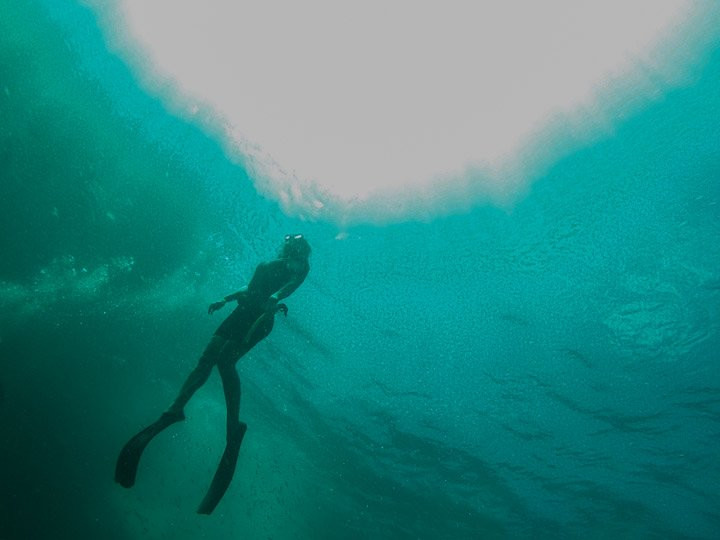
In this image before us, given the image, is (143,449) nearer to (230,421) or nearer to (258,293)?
(230,421)

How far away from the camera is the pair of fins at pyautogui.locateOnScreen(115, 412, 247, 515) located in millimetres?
4875

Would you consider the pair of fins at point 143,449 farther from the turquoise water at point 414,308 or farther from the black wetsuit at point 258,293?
the turquoise water at point 414,308

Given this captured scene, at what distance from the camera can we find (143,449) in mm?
4777

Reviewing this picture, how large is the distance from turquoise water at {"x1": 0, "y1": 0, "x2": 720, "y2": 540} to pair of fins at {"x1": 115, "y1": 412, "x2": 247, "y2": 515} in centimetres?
831

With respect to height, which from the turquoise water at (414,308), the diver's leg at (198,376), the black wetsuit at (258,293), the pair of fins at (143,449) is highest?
the turquoise water at (414,308)

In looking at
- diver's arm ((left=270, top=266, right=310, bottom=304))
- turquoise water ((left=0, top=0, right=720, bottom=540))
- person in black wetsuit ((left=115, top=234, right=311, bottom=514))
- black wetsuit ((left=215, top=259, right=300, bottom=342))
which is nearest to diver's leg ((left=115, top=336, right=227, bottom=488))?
person in black wetsuit ((left=115, top=234, right=311, bottom=514))

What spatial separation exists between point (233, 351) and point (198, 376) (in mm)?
581

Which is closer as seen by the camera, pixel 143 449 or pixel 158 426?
pixel 143 449

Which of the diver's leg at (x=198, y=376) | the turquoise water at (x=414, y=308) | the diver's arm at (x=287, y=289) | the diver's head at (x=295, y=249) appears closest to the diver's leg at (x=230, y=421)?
the diver's leg at (x=198, y=376)

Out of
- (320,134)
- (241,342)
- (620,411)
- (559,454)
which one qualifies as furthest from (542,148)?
(559,454)

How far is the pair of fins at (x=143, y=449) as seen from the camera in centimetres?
488

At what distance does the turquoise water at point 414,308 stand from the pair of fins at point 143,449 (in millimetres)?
8311

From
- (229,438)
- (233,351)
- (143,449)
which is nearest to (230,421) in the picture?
(229,438)

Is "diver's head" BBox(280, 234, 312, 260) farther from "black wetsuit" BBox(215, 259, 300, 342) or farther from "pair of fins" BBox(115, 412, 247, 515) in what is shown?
"pair of fins" BBox(115, 412, 247, 515)
